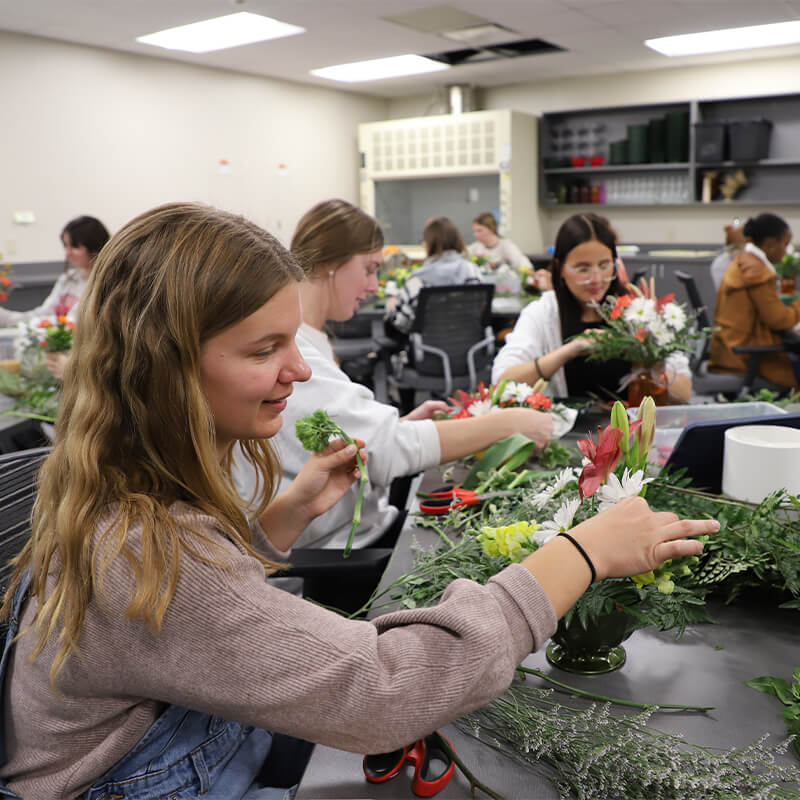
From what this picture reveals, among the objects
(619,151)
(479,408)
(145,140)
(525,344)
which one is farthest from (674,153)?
(479,408)

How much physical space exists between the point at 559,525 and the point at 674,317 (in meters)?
1.24

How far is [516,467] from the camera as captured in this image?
1654 millimetres

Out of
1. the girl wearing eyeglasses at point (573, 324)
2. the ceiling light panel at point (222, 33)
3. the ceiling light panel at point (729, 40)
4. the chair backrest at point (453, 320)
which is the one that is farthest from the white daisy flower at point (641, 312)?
the ceiling light panel at point (729, 40)

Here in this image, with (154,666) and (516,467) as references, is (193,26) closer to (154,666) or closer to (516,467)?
(516,467)

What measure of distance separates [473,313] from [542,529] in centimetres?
404

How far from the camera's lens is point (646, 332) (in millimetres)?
1988

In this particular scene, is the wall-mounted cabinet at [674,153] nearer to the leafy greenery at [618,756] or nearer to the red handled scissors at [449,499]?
the red handled scissors at [449,499]

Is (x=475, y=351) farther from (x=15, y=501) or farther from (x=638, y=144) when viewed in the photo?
(x=638, y=144)

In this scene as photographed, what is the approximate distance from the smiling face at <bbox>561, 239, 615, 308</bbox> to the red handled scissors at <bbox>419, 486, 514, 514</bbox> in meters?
1.31

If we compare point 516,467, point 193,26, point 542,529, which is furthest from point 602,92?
point 542,529

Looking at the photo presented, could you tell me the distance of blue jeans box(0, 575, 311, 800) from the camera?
0.83 m

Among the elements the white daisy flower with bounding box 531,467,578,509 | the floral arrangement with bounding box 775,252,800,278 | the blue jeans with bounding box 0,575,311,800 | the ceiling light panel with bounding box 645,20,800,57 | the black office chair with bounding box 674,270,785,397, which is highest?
the ceiling light panel with bounding box 645,20,800,57

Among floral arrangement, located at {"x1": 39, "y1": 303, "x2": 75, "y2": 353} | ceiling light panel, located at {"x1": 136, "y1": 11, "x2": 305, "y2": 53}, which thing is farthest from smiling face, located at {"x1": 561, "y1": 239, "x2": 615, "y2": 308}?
ceiling light panel, located at {"x1": 136, "y1": 11, "x2": 305, "y2": 53}

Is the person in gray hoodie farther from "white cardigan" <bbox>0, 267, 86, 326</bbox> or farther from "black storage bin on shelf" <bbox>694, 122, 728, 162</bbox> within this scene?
"black storage bin on shelf" <bbox>694, 122, 728, 162</bbox>
